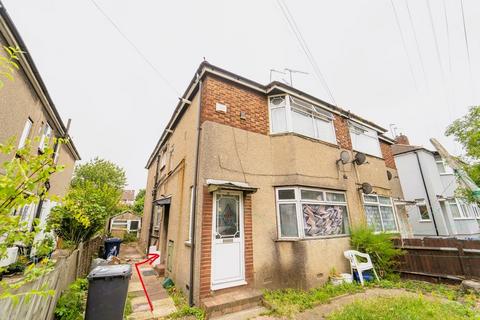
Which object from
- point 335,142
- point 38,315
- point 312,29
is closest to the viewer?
point 38,315

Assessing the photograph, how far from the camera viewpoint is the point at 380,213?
32.5ft

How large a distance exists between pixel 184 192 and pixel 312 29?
23.1ft

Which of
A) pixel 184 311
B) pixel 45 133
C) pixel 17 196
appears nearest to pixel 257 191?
pixel 184 311

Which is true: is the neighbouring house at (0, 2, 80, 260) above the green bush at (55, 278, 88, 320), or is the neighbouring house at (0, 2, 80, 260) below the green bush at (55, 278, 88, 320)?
above

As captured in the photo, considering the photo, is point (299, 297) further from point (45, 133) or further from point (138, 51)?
point (45, 133)

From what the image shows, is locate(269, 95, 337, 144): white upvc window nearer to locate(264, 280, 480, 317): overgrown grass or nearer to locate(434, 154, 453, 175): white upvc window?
locate(264, 280, 480, 317): overgrown grass

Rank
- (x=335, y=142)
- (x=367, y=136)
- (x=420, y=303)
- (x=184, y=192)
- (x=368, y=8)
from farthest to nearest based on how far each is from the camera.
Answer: (x=367, y=136), (x=335, y=142), (x=184, y=192), (x=368, y=8), (x=420, y=303)

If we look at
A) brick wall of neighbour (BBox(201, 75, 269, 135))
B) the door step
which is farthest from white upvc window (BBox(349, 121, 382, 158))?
the door step

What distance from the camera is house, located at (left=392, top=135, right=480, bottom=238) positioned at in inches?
658

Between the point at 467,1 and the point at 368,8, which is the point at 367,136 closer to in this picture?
the point at 467,1

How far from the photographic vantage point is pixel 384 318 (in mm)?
4293

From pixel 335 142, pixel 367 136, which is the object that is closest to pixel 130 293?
pixel 335 142

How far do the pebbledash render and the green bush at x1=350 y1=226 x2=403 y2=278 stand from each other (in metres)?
0.40

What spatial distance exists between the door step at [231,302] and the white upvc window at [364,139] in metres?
8.40
